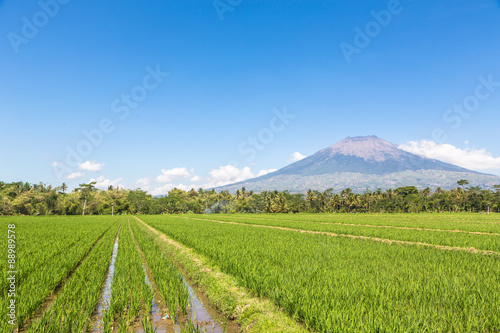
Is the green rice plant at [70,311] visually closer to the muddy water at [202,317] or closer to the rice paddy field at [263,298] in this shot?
the rice paddy field at [263,298]

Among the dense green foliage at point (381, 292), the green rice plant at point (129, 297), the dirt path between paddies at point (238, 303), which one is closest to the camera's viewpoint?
the dense green foliage at point (381, 292)

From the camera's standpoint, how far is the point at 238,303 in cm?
553

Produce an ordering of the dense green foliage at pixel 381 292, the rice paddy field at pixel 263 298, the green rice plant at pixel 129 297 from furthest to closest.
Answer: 1. the green rice plant at pixel 129 297
2. the rice paddy field at pixel 263 298
3. the dense green foliage at pixel 381 292

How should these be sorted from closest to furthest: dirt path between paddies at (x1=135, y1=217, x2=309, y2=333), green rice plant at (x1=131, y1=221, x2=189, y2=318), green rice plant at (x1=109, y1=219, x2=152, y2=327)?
dirt path between paddies at (x1=135, y1=217, x2=309, y2=333), green rice plant at (x1=109, y1=219, x2=152, y2=327), green rice plant at (x1=131, y1=221, x2=189, y2=318)

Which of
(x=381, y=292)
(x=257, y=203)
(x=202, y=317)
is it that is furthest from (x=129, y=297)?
(x=257, y=203)

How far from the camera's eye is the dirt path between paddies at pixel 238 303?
4484 mm

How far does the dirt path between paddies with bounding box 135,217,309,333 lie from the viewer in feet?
14.7

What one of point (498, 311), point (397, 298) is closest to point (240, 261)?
point (397, 298)

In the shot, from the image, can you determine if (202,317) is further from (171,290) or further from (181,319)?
(171,290)

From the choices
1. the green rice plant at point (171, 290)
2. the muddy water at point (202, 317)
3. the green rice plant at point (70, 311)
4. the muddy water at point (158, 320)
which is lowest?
the muddy water at point (202, 317)

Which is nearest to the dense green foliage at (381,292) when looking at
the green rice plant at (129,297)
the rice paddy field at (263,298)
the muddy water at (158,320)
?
the rice paddy field at (263,298)

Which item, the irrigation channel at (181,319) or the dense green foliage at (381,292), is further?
the irrigation channel at (181,319)

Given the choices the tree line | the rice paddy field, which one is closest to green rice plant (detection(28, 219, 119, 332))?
the rice paddy field

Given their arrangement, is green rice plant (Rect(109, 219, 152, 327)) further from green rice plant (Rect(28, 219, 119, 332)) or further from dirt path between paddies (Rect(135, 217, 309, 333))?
dirt path between paddies (Rect(135, 217, 309, 333))
